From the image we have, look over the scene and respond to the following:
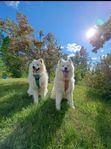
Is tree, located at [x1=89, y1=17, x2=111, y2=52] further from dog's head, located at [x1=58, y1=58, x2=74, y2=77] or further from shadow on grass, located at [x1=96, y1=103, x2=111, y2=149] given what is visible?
dog's head, located at [x1=58, y1=58, x2=74, y2=77]

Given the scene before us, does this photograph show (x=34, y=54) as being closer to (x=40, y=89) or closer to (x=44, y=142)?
(x=40, y=89)

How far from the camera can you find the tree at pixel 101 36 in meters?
11.0

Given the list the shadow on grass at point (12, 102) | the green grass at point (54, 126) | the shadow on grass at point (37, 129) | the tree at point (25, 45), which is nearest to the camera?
the shadow on grass at point (37, 129)

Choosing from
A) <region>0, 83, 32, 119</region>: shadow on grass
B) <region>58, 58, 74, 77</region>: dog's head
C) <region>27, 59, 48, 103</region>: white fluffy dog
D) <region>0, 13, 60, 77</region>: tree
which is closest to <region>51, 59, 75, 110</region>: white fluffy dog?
<region>58, 58, 74, 77</region>: dog's head

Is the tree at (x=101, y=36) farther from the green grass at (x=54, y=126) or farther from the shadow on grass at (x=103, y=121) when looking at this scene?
the green grass at (x=54, y=126)

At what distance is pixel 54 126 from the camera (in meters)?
7.08

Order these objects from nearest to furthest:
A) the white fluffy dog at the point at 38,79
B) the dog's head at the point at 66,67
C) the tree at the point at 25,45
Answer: the dog's head at the point at 66,67 < the white fluffy dog at the point at 38,79 < the tree at the point at 25,45

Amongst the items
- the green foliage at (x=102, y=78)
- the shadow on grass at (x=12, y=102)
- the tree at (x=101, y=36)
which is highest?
the tree at (x=101, y=36)

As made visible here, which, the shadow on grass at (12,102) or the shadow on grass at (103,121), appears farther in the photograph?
the shadow on grass at (12,102)

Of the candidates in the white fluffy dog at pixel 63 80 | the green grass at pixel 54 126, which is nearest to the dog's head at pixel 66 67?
the white fluffy dog at pixel 63 80

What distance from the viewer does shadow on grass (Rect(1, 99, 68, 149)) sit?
6.36 metres

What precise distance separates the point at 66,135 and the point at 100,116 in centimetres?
179

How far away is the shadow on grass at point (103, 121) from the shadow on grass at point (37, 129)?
0.96 meters

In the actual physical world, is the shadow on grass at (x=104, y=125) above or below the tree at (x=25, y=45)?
below
